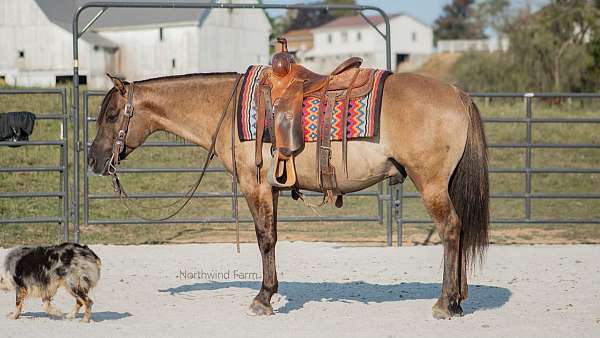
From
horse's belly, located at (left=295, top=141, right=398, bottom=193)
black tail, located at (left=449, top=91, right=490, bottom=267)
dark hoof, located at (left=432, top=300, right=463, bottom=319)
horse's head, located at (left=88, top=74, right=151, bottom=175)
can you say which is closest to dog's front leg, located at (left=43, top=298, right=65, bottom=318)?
horse's head, located at (left=88, top=74, right=151, bottom=175)

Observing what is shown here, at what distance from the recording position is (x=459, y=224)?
5.45 meters

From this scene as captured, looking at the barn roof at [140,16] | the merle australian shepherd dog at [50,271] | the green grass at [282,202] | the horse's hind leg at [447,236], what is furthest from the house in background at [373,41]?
the merle australian shepherd dog at [50,271]

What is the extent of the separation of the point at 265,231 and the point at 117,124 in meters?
1.33

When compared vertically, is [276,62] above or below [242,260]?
above

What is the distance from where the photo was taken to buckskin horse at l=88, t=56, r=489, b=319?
541cm

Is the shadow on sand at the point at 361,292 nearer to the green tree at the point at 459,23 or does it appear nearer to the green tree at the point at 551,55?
the green tree at the point at 551,55

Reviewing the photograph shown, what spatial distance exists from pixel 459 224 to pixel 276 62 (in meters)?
1.67

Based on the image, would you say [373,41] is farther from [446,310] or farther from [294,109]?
[446,310]

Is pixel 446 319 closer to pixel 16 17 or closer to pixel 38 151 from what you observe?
pixel 38 151

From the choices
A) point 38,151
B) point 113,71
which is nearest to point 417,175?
point 38,151

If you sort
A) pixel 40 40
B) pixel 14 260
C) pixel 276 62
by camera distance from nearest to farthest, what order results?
1. pixel 14 260
2. pixel 276 62
3. pixel 40 40

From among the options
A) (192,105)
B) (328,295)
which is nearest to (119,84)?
(192,105)

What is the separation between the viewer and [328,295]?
6.30 metres

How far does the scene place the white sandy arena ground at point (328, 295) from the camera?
5164 millimetres
